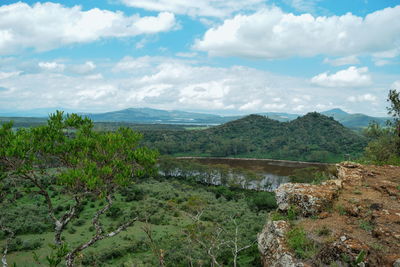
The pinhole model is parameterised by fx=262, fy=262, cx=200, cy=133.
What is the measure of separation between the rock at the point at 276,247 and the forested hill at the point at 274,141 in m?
121

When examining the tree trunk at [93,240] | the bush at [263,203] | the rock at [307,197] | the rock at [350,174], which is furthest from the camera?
the bush at [263,203]

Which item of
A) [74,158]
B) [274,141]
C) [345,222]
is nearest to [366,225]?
[345,222]

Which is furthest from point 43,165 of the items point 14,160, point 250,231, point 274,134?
point 274,134

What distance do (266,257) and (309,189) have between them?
4.06m

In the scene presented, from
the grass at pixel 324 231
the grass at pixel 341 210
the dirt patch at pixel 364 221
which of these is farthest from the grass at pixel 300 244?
the grass at pixel 341 210

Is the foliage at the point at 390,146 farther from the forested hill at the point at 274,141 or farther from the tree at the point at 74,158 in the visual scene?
the forested hill at the point at 274,141

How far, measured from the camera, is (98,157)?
10.3 metres

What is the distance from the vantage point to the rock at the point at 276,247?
32.2 feet

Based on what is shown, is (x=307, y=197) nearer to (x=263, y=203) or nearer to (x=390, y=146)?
(x=390, y=146)

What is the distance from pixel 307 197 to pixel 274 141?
499 ft

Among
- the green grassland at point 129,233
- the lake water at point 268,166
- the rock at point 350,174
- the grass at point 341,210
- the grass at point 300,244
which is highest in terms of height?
the rock at point 350,174

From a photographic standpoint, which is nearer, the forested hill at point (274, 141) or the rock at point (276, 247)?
the rock at point (276, 247)

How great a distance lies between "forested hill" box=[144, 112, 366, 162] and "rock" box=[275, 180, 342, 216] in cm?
11842

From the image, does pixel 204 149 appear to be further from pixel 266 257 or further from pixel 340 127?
pixel 266 257
